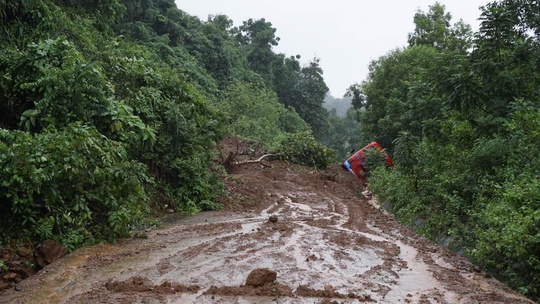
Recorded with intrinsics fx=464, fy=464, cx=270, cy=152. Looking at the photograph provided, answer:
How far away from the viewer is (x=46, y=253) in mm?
6297

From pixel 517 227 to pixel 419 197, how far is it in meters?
6.06

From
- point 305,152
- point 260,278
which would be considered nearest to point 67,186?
point 260,278

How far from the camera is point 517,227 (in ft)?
19.2

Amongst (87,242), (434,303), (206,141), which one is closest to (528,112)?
(434,303)

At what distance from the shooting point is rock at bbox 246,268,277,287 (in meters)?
5.39

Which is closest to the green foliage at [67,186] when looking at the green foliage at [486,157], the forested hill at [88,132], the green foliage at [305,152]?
the forested hill at [88,132]

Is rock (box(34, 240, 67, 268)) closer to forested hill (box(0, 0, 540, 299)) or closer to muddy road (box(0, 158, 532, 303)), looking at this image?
muddy road (box(0, 158, 532, 303))

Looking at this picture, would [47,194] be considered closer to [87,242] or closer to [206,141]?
[87,242]

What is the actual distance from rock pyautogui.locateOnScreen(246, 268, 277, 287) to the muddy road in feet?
0.04

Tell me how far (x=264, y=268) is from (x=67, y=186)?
3.53 meters

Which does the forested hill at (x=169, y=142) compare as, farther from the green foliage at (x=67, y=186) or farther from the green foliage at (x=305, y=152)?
the green foliage at (x=305, y=152)

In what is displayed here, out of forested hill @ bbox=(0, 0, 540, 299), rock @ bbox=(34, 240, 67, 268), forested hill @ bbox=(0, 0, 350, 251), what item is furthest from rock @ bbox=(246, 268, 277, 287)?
forested hill @ bbox=(0, 0, 350, 251)

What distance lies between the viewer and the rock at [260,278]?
5.39 metres

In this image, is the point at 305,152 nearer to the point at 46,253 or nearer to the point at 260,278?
the point at 46,253
